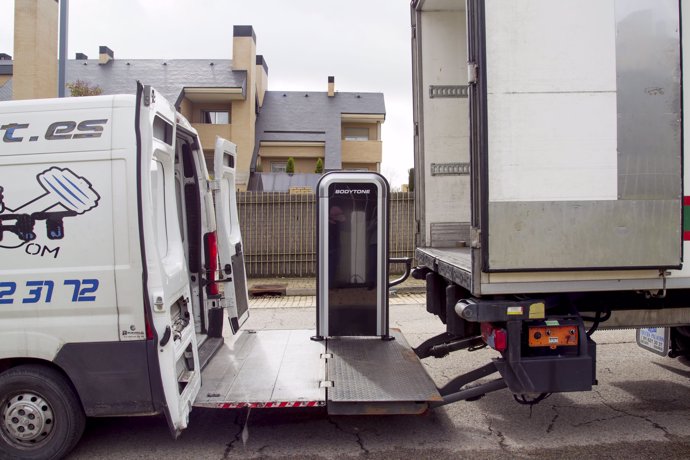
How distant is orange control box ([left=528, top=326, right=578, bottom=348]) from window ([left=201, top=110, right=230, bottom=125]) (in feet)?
80.1

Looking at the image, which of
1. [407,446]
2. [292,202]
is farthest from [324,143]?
[407,446]

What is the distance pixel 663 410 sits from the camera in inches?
194

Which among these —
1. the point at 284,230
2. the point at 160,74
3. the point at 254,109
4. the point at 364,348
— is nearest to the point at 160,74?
the point at 160,74

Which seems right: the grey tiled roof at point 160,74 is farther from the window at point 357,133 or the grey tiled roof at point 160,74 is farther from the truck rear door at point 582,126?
the truck rear door at point 582,126

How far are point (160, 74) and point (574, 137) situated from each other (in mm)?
25107

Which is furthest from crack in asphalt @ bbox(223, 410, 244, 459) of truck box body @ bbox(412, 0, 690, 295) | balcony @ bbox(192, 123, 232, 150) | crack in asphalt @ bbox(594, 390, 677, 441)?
balcony @ bbox(192, 123, 232, 150)

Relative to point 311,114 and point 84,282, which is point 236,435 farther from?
point 311,114

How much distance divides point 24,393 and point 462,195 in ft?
13.9

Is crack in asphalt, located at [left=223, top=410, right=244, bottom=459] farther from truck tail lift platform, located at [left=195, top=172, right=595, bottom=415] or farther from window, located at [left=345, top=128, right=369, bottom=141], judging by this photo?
window, located at [left=345, top=128, right=369, bottom=141]

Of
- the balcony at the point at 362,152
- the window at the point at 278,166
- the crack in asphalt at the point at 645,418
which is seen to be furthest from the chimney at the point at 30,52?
the balcony at the point at 362,152

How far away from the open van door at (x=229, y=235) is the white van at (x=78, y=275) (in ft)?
5.45

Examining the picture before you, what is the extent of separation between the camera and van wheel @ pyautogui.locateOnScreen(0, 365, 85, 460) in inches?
146

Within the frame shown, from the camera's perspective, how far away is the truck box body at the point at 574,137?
3729 millimetres

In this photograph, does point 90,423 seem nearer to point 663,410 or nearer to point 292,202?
point 663,410
